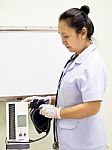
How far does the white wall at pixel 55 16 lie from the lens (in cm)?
236

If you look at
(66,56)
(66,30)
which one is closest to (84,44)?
(66,30)

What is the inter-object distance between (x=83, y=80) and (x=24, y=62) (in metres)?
1.05

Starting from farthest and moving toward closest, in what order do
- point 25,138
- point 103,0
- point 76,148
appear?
point 103,0 → point 25,138 → point 76,148

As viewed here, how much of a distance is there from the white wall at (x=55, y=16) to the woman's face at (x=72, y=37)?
0.99 meters

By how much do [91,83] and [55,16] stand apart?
1235mm

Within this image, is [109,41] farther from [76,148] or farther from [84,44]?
[76,148]

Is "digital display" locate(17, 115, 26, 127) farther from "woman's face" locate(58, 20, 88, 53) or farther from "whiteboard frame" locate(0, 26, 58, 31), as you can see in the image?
"whiteboard frame" locate(0, 26, 58, 31)

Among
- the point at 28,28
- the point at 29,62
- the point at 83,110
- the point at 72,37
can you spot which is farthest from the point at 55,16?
the point at 83,110

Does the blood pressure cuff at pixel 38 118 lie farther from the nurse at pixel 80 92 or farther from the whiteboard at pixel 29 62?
the whiteboard at pixel 29 62

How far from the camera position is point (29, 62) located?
2.33m

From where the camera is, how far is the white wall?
92.8 inches

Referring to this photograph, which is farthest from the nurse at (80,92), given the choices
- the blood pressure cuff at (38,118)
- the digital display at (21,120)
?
the digital display at (21,120)

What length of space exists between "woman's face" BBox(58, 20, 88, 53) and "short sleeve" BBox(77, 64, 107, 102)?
0.52 feet

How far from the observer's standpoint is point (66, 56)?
7.85ft
